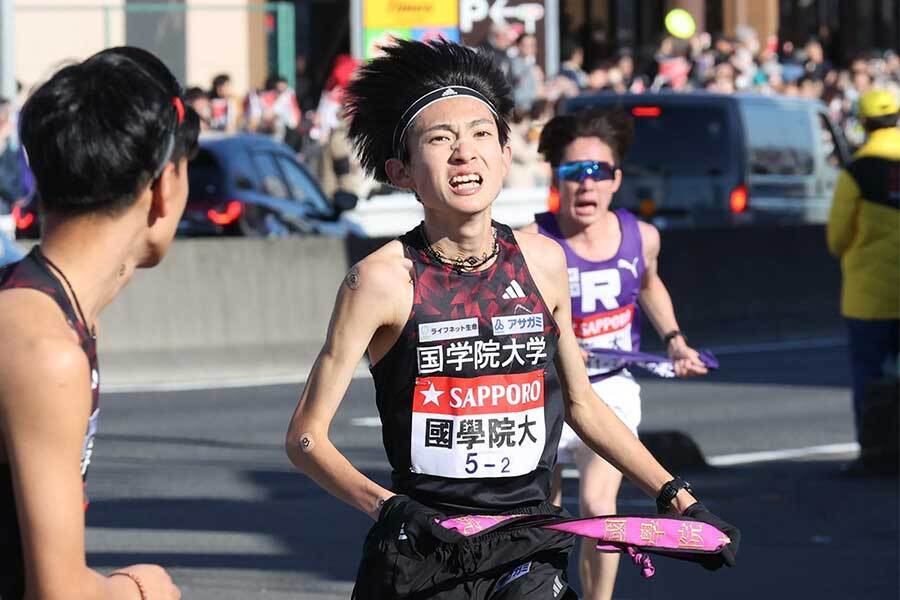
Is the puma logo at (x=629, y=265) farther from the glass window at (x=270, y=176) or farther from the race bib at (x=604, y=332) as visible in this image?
the glass window at (x=270, y=176)

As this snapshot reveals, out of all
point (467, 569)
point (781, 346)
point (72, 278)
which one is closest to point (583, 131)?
point (467, 569)

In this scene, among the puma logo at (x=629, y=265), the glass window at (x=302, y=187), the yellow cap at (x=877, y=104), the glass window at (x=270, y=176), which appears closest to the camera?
the puma logo at (x=629, y=265)

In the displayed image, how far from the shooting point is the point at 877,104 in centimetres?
1050

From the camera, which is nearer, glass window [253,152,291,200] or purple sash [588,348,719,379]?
purple sash [588,348,719,379]

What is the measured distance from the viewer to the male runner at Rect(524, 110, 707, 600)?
6801 millimetres

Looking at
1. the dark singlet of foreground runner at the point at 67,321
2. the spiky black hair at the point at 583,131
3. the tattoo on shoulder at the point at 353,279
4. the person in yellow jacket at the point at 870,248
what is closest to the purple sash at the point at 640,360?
the spiky black hair at the point at 583,131

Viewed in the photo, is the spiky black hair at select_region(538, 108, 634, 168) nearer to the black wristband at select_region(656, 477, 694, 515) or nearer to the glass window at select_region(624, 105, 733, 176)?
the black wristband at select_region(656, 477, 694, 515)

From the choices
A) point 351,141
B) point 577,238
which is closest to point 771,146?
point 577,238

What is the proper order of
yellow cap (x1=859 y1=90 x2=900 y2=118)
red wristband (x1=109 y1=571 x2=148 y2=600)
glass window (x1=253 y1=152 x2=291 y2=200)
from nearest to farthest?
red wristband (x1=109 y1=571 x2=148 y2=600), yellow cap (x1=859 y1=90 x2=900 y2=118), glass window (x1=253 y1=152 x2=291 y2=200)

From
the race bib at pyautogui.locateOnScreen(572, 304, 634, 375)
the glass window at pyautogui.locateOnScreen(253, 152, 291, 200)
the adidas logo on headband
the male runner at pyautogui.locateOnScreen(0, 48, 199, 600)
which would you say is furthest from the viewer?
the glass window at pyautogui.locateOnScreen(253, 152, 291, 200)

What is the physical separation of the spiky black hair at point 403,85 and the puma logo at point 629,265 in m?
2.33

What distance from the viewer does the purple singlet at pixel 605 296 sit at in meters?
6.86

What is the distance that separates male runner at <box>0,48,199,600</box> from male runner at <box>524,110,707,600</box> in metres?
3.81

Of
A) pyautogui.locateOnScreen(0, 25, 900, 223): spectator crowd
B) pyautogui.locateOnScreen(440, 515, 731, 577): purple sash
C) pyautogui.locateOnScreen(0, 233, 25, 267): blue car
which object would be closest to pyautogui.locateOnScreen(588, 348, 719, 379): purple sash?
pyautogui.locateOnScreen(0, 233, 25, 267): blue car
